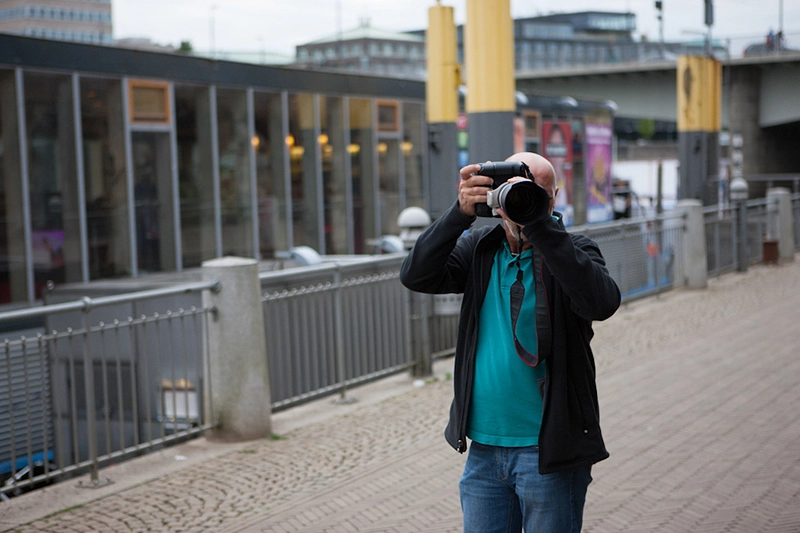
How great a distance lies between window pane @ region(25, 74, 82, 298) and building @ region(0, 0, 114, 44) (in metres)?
0.98

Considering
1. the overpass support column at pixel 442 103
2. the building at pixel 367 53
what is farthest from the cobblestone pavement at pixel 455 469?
the building at pixel 367 53

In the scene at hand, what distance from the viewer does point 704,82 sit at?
69.8 ft

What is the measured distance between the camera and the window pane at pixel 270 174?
20641 mm

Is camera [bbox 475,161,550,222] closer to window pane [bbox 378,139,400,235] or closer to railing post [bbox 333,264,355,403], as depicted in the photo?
railing post [bbox 333,264,355,403]

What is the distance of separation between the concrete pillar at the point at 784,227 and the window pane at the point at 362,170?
960cm

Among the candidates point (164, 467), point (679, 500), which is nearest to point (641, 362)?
point (679, 500)

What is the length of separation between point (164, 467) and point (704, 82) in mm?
18071

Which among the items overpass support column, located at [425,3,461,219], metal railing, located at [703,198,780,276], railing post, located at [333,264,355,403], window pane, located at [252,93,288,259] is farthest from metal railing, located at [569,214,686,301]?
window pane, located at [252,93,288,259]

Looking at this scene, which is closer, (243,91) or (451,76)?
(451,76)

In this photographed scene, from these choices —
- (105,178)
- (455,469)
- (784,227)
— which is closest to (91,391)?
(455,469)

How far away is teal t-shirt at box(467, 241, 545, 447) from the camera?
2820 millimetres

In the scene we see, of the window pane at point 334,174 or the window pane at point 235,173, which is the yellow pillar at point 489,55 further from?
the window pane at point 334,174

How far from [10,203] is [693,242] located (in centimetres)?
1104

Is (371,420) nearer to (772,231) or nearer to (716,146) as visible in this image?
(772,231)
